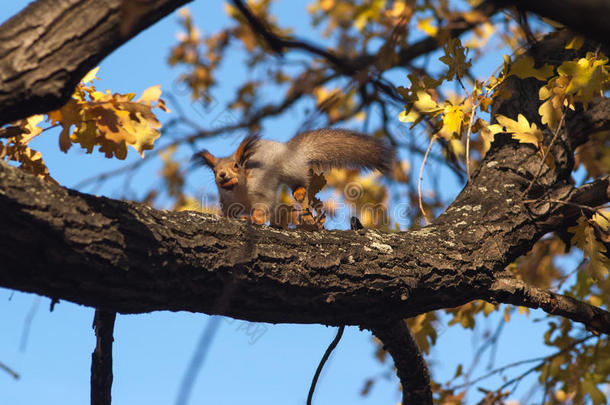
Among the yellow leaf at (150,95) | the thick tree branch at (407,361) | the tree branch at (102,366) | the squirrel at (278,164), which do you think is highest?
the squirrel at (278,164)

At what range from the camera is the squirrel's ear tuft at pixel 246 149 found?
4.23 m

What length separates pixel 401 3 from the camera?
4.73 meters

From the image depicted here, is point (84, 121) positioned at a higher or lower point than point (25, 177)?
higher

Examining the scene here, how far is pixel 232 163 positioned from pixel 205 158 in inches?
10.3

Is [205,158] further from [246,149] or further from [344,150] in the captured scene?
[344,150]

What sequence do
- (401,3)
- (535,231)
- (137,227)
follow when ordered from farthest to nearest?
(401,3) < (535,231) < (137,227)

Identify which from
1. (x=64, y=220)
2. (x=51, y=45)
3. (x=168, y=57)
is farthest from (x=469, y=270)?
(x=168, y=57)

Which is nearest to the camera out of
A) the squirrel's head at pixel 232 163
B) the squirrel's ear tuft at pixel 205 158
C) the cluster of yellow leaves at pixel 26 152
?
the cluster of yellow leaves at pixel 26 152

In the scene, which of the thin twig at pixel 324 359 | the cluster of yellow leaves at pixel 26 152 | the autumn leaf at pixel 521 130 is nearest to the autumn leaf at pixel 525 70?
the autumn leaf at pixel 521 130

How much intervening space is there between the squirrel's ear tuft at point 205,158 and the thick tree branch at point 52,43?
2635 mm

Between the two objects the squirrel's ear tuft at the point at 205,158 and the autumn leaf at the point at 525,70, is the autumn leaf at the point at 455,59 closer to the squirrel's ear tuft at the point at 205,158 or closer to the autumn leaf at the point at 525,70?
the autumn leaf at the point at 525,70

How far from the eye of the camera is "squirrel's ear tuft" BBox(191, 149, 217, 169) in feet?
14.2

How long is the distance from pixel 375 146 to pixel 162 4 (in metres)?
2.52

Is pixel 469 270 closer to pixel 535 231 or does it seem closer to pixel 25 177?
pixel 535 231
